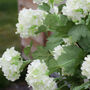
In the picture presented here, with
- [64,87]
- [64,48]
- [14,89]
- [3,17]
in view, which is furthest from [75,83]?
[3,17]

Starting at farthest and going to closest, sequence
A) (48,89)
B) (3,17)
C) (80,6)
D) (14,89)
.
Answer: (3,17) → (14,89) → (48,89) → (80,6)

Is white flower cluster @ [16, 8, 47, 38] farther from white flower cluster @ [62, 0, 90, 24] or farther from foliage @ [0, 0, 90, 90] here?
white flower cluster @ [62, 0, 90, 24]

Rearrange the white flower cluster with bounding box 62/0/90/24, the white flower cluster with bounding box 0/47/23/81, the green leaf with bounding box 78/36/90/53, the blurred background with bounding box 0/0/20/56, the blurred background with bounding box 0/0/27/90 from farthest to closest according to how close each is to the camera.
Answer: the blurred background with bounding box 0/0/20/56 → the blurred background with bounding box 0/0/27/90 → the white flower cluster with bounding box 0/47/23/81 → the green leaf with bounding box 78/36/90/53 → the white flower cluster with bounding box 62/0/90/24

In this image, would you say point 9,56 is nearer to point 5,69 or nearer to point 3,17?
point 5,69

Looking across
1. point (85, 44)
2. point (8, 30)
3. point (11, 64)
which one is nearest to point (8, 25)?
point (8, 30)

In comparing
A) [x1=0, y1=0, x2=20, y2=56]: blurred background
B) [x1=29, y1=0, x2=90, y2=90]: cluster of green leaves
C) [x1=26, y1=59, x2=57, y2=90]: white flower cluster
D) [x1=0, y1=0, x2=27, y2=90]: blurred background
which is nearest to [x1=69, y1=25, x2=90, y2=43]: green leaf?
[x1=29, y1=0, x2=90, y2=90]: cluster of green leaves
